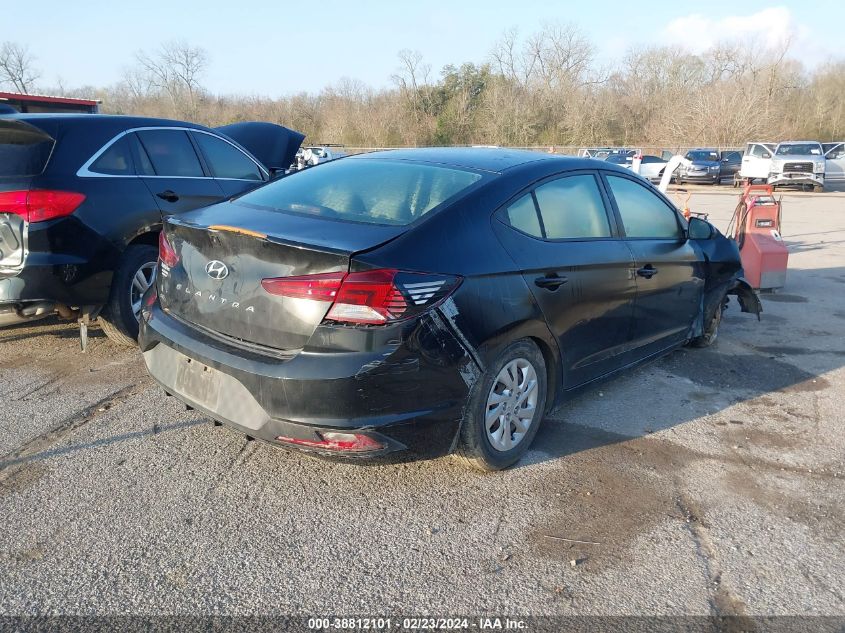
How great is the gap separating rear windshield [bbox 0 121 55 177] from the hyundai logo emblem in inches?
87.8

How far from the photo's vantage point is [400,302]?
2832 mm

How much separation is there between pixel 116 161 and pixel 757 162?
27771mm

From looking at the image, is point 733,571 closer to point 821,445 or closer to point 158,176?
point 821,445

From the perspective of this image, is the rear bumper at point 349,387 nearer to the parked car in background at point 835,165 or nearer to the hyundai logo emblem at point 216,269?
the hyundai logo emblem at point 216,269

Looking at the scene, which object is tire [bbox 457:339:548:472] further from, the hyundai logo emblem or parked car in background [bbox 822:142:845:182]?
parked car in background [bbox 822:142:845:182]

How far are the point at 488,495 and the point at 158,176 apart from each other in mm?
3833

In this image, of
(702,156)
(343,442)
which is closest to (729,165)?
(702,156)

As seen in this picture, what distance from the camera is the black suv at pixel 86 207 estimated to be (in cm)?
440

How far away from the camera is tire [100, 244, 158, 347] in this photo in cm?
494

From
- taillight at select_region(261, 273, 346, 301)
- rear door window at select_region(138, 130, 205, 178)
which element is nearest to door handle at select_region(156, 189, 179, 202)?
rear door window at select_region(138, 130, 205, 178)

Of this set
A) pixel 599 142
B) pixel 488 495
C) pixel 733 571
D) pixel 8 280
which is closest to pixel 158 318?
pixel 8 280

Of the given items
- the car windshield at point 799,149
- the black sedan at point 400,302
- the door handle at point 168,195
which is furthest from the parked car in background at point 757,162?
the door handle at point 168,195

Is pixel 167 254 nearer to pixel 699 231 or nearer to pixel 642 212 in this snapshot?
pixel 642 212

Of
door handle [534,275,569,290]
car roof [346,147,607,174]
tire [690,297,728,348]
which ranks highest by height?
car roof [346,147,607,174]
